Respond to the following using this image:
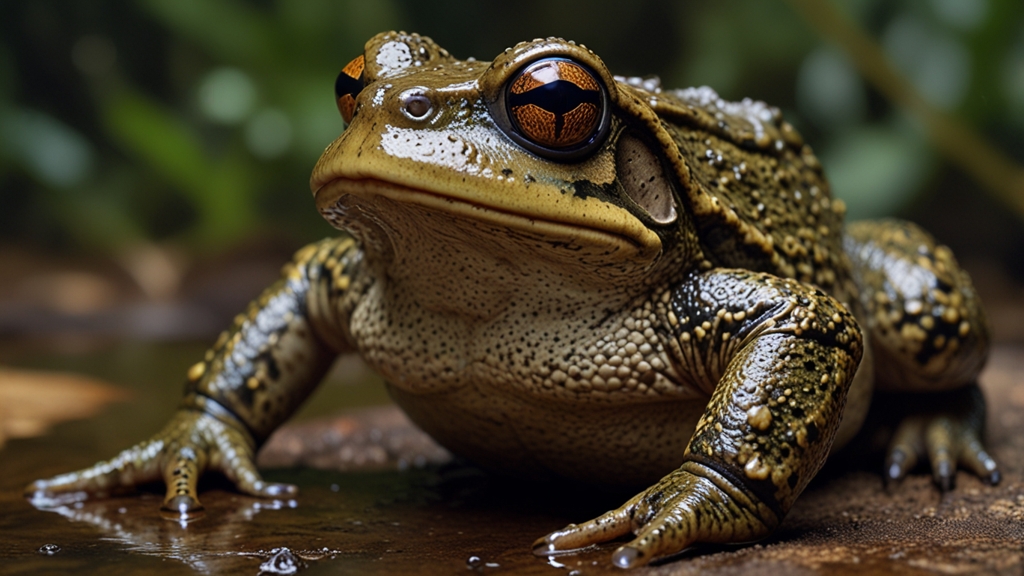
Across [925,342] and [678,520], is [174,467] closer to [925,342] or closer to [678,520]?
A: [678,520]

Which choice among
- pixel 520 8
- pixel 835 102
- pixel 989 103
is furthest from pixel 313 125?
pixel 989 103

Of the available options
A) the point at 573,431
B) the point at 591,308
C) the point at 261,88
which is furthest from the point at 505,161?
the point at 261,88

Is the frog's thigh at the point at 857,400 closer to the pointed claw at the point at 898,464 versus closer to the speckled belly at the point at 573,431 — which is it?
the pointed claw at the point at 898,464

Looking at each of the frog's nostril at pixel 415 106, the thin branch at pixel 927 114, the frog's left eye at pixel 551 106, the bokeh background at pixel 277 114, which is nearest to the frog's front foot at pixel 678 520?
the frog's left eye at pixel 551 106

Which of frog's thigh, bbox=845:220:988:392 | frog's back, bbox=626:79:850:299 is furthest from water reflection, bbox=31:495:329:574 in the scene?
frog's thigh, bbox=845:220:988:392

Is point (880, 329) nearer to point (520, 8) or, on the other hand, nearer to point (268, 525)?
point (268, 525)

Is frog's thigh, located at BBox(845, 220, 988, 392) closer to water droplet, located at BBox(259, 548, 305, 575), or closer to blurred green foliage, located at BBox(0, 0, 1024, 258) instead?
water droplet, located at BBox(259, 548, 305, 575)

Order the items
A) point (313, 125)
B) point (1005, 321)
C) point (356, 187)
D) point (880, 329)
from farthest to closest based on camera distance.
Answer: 1. point (313, 125)
2. point (1005, 321)
3. point (880, 329)
4. point (356, 187)
